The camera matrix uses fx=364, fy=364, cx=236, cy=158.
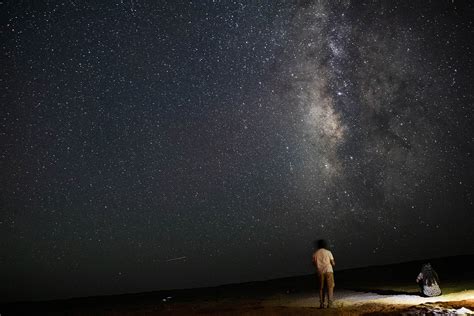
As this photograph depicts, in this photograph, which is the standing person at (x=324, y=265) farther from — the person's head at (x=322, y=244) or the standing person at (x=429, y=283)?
the standing person at (x=429, y=283)

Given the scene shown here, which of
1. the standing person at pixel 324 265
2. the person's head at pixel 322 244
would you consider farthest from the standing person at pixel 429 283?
the person's head at pixel 322 244

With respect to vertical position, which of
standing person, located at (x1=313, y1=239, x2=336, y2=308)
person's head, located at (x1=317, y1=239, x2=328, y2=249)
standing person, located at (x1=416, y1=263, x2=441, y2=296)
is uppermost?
→ person's head, located at (x1=317, y1=239, x2=328, y2=249)

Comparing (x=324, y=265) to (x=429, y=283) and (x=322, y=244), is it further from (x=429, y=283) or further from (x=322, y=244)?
(x=429, y=283)

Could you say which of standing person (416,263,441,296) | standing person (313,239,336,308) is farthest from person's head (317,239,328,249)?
standing person (416,263,441,296)

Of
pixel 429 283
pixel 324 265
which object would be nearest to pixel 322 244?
pixel 324 265

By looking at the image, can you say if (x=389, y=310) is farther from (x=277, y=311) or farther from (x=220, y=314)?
(x=220, y=314)

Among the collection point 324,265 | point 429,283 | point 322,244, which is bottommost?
point 429,283

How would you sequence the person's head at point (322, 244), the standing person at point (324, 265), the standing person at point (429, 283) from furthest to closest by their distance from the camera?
the person's head at point (322, 244), the standing person at point (429, 283), the standing person at point (324, 265)

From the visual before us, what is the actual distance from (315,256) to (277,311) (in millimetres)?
1480

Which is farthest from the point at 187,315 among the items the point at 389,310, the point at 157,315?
the point at 389,310

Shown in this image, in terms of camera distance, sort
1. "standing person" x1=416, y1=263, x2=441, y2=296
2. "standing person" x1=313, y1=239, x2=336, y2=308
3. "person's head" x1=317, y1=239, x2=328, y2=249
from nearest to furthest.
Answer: "standing person" x1=313, y1=239, x2=336, y2=308
"standing person" x1=416, y1=263, x2=441, y2=296
"person's head" x1=317, y1=239, x2=328, y2=249

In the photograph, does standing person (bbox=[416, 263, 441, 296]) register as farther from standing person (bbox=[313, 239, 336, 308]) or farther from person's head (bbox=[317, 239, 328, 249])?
person's head (bbox=[317, 239, 328, 249])

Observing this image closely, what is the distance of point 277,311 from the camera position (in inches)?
318

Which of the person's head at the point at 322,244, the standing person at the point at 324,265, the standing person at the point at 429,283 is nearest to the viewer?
the standing person at the point at 324,265
